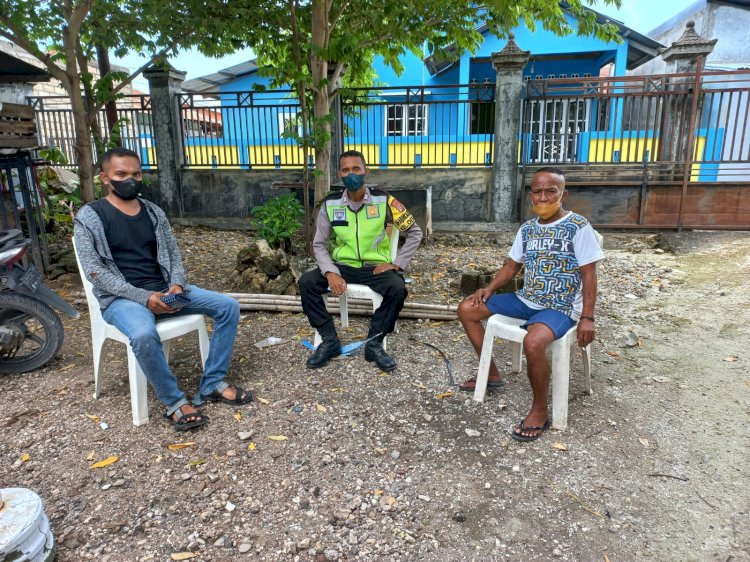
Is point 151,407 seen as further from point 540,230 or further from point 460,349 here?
point 540,230

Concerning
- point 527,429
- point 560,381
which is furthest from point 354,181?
point 527,429

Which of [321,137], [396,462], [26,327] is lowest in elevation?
[396,462]

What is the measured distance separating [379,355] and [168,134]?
27.3 feet

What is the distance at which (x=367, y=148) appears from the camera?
10.6 m

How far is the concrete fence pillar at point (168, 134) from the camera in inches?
401

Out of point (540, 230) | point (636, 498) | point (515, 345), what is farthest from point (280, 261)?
point (636, 498)

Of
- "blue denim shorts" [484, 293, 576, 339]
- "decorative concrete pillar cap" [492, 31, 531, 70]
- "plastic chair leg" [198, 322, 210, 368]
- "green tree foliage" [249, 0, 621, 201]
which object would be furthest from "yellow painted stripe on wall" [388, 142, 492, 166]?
"plastic chair leg" [198, 322, 210, 368]

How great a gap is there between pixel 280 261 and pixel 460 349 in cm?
240

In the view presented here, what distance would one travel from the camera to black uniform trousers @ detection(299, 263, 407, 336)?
3.98 meters

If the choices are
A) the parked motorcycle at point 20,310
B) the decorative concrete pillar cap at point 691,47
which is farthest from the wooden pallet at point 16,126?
the decorative concrete pillar cap at point 691,47

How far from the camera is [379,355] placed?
13.0 ft

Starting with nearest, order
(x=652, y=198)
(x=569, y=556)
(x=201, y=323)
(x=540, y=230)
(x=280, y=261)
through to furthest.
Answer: (x=569, y=556), (x=540, y=230), (x=201, y=323), (x=280, y=261), (x=652, y=198)

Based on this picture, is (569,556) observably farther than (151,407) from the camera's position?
No

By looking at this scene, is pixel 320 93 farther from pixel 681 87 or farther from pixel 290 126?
pixel 681 87
